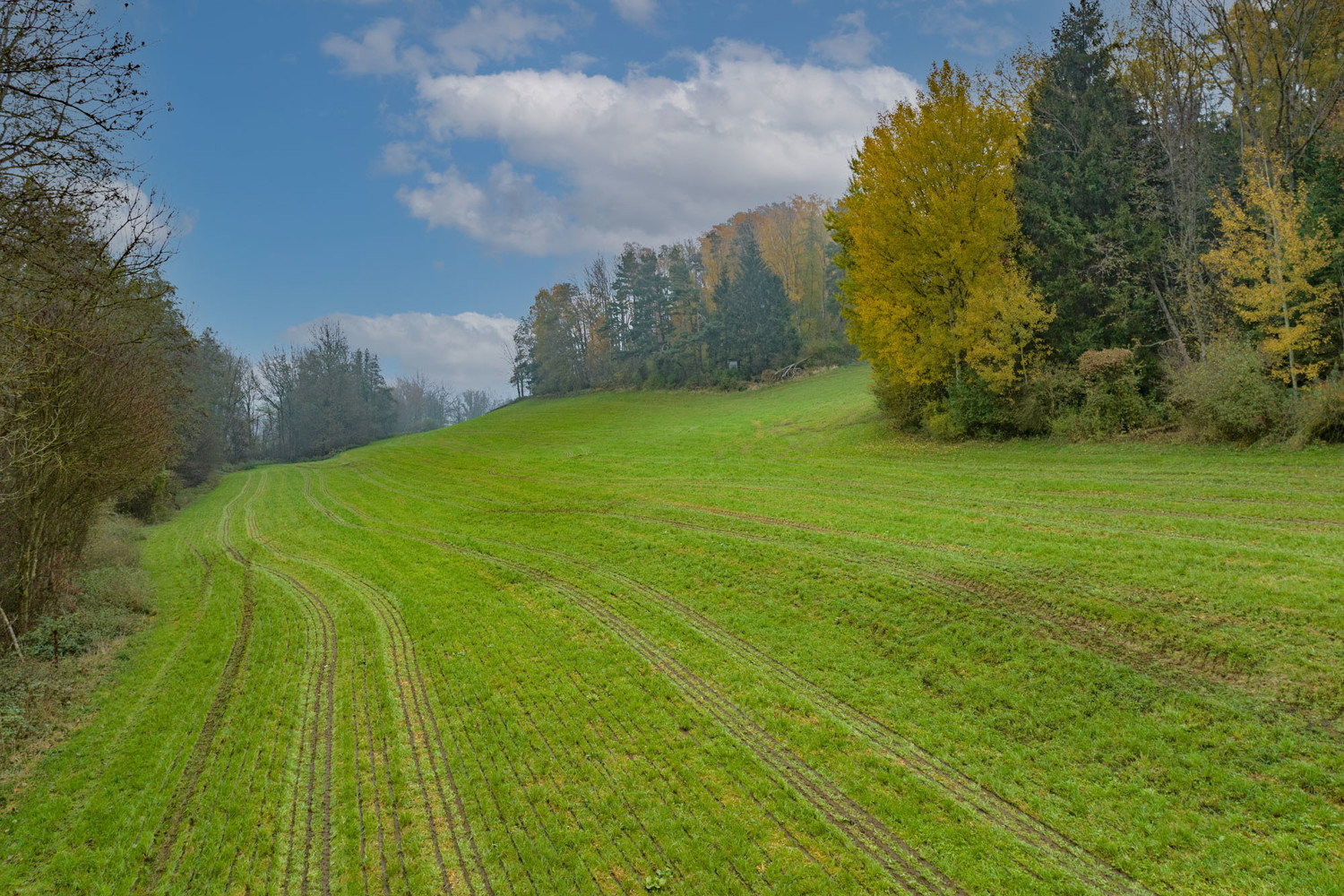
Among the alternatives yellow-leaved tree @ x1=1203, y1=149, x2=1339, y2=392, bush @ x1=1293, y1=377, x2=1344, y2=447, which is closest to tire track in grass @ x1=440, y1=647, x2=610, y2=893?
bush @ x1=1293, y1=377, x2=1344, y2=447

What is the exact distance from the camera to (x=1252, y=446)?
14133mm

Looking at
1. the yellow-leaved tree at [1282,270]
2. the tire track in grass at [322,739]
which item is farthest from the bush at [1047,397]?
the tire track in grass at [322,739]

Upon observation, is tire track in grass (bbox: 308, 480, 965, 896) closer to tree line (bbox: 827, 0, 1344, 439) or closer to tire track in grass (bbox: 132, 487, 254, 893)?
tire track in grass (bbox: 132, 487, 254, 893)

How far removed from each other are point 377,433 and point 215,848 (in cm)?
7315

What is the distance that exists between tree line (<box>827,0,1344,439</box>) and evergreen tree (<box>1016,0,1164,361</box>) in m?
0.06

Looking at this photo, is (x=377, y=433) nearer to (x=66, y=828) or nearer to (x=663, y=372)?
(x=663, y=372)

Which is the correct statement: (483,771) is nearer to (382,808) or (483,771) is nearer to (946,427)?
Result: (382,808)

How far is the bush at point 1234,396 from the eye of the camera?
14164 mm

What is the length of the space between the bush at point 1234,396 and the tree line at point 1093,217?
1.84ft

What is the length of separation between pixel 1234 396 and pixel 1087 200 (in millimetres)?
9828

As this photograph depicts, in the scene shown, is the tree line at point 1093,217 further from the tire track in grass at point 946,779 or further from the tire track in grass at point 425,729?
the tire track in grass at point 425,729

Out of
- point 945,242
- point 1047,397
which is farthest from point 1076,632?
point 945,242

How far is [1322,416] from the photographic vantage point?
43.2 feet

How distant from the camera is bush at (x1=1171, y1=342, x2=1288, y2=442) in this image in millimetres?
14164
